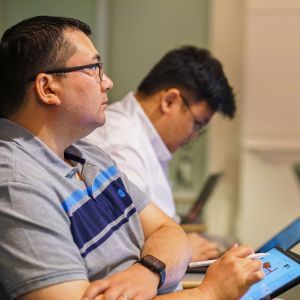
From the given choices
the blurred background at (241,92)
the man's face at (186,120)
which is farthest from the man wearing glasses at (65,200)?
the blurred background at (241,92)

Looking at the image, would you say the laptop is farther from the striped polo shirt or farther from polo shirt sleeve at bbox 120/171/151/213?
the striped polo shirt

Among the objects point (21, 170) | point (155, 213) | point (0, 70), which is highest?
point (0, 70)

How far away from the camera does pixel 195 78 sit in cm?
180

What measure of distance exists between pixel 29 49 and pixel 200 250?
2.69ft

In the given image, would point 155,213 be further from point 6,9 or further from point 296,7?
point 296,7

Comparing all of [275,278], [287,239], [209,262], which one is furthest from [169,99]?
[275,278]

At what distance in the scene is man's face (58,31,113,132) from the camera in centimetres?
107

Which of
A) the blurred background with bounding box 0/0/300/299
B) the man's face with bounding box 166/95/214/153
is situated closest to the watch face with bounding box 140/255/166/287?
the man's face with bounding box 166/95/214/153

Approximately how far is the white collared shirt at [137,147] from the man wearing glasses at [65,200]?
336 millimetres

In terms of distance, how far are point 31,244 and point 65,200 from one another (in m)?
0.12

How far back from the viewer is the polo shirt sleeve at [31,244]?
2.85 feet

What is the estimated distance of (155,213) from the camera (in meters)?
1.31

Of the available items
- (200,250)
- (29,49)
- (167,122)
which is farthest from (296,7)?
(29,49)

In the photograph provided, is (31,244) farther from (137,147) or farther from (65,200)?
(137,147)
